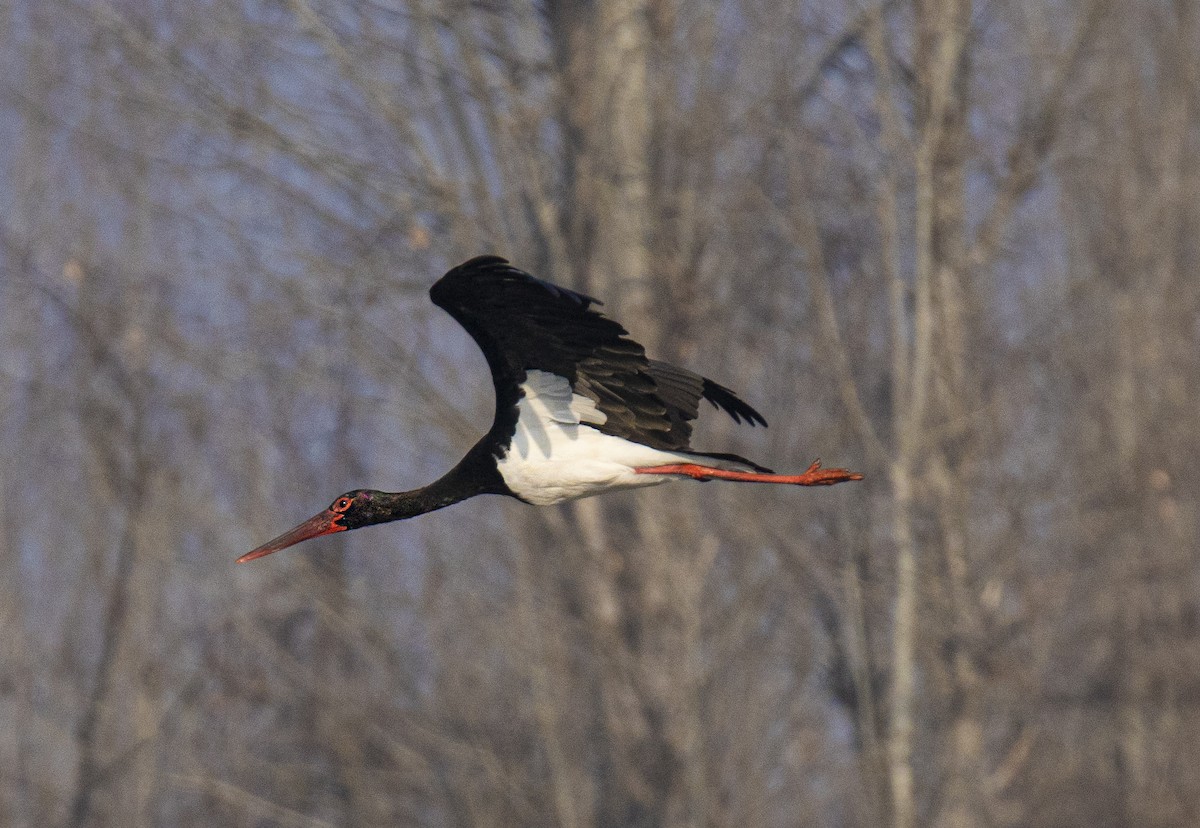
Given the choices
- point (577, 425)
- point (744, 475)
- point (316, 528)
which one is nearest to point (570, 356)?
point (577, 425)

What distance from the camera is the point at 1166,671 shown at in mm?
13227

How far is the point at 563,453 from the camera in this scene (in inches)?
Answer: 267

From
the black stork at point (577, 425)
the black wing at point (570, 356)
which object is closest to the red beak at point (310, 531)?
the black stork at point (577, 425)

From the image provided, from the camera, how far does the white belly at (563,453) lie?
6738 millimetres

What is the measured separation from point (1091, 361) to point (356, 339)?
5.07m

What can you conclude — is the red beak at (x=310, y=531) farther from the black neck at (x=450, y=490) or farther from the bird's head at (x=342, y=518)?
the black neck at (x=450, y=490)

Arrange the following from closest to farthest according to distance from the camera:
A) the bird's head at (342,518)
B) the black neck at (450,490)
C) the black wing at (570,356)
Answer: the black wing at (570,356) < the black neck at (450,490) < the bird's head at (342,518)

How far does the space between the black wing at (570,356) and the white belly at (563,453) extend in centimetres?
5

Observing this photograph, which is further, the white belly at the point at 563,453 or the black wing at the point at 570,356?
the white belly at the point at 563,453

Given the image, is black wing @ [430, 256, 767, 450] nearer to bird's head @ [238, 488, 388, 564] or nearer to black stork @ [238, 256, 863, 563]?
black stork @ [238, 256, 863, 563]

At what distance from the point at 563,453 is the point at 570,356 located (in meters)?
0.37

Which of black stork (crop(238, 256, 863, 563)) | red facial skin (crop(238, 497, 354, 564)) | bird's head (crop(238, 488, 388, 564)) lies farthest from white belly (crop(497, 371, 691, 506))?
red facial skin (crop(238, 497, 354, 564))

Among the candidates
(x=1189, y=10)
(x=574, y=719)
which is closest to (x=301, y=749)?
(x=574, y=719)

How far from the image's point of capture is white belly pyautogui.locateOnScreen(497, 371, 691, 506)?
6.74 meters
